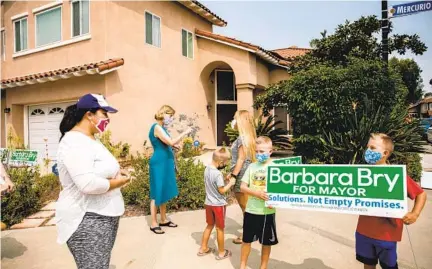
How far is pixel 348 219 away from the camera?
16.7 ft

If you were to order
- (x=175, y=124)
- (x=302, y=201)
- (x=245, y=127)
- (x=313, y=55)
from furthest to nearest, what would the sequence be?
(x=175, y=124)
(x=313, y=55)
(x=245, y=127)
(x=302, y=201)

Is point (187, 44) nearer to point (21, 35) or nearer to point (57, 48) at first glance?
point (57, 48)

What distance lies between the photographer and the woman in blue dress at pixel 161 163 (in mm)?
4539

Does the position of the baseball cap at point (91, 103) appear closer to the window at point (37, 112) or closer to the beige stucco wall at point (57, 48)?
the beige stucco wall at point (57, 48)

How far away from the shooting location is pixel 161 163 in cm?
464

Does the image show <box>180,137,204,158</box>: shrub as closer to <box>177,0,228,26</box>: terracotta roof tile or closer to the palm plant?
the palm plant

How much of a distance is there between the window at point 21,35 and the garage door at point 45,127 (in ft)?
8.50

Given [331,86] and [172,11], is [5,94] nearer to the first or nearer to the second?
[172,11]

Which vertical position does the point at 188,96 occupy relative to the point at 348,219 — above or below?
above

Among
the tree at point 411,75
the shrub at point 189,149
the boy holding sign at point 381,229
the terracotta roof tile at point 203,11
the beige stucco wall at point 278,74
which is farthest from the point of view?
the tree at point 411,75

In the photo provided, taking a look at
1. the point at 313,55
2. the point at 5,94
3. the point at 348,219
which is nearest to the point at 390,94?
the point at 313,55

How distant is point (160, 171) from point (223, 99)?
11.4 metres

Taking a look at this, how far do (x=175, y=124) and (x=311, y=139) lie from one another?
6105mm

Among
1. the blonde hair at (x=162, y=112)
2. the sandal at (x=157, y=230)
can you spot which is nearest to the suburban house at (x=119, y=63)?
the blonde hair at (x=162, y=112)
